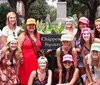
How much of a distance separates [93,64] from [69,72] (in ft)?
1.94

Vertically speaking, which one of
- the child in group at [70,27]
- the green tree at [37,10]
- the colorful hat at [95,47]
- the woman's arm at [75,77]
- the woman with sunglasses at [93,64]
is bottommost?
the green tree at [37,10]

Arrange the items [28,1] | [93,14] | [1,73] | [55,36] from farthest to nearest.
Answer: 1. [28,1]
2. [93,14]
3. [55,36]
4. [1,73]

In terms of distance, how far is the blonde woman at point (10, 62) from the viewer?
20.6 ft

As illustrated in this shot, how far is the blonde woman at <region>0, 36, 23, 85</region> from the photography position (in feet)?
20.6

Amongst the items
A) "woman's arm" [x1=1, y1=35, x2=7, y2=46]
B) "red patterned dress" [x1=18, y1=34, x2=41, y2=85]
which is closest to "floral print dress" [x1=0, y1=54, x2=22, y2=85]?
"red patterned dress" [x1=18, y1=34, x2=41, y2=85]

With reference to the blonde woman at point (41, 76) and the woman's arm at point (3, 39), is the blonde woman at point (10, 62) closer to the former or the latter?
the blonde woman at point (41, 76)

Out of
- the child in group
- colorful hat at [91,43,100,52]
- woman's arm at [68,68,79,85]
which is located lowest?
woman's arm at [68,68,79,85]

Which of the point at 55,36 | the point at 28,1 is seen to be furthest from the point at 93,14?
the point at 55,36

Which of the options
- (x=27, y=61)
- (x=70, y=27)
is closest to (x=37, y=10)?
(x=70, y=27)

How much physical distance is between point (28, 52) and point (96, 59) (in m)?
1.47

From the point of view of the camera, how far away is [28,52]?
664 cm

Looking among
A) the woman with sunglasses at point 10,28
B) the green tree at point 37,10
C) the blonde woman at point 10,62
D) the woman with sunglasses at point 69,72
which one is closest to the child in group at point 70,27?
the woman with sunglasses at point 69,72

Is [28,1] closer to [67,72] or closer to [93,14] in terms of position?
[93,14]

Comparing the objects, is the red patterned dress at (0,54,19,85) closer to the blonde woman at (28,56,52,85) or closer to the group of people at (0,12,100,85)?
the group of people at (0,12,100,85)
